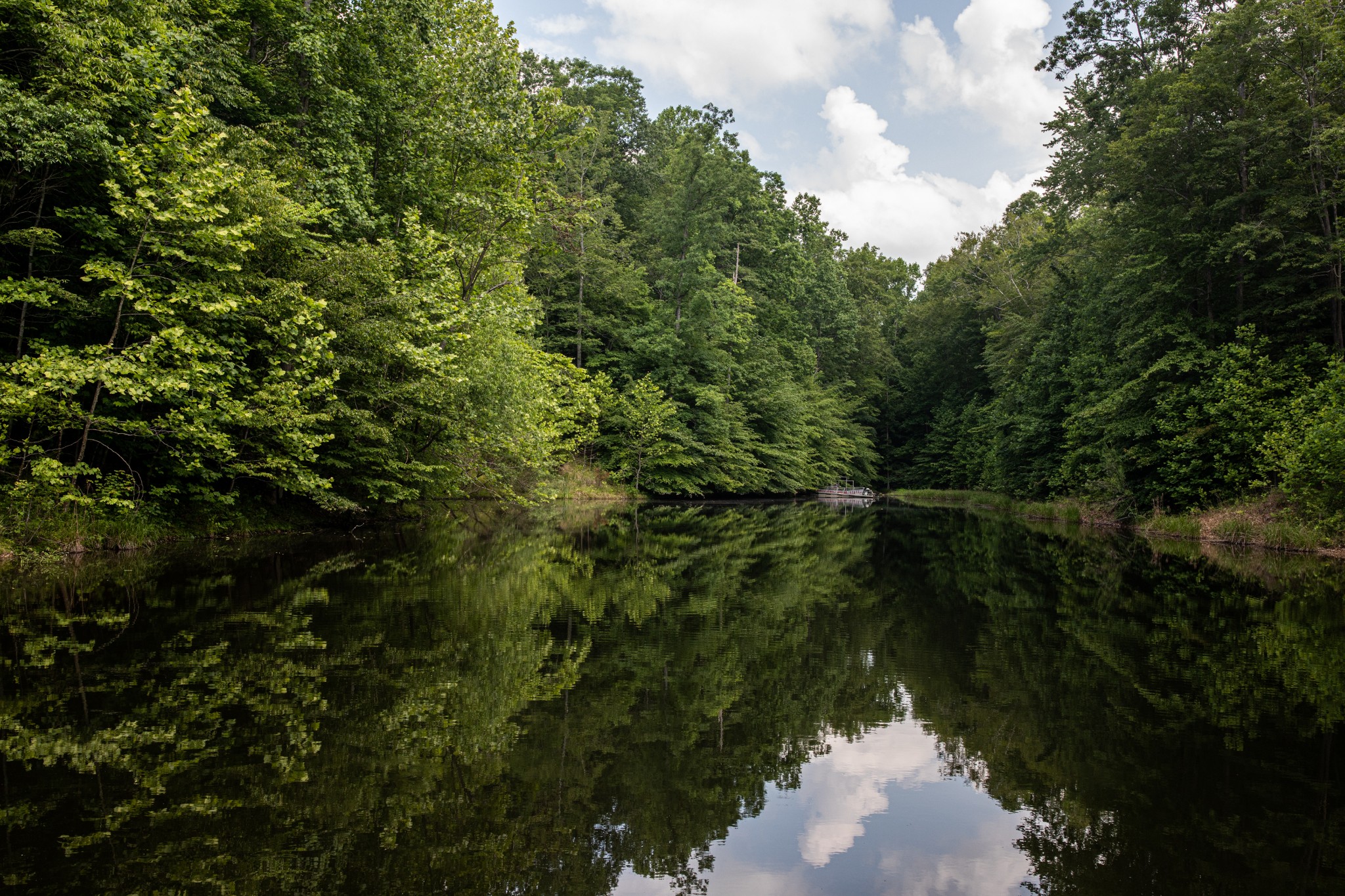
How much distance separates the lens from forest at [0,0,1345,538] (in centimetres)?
1001

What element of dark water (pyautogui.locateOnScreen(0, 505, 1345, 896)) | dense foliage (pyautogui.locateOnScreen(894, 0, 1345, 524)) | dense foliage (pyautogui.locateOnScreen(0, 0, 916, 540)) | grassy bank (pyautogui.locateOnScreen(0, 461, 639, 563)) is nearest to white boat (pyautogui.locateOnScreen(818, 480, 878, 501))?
dense foliage (pyautogui.locateOnScreen(894, 0, 1345, 524))

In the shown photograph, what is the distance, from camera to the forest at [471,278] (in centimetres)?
1001

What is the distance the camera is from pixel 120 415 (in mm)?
11234

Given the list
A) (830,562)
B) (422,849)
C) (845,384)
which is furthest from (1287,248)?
(845,384)

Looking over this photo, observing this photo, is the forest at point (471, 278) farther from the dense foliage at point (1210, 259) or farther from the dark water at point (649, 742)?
the dark water at point (649, 742)

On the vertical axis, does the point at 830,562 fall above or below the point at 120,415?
below

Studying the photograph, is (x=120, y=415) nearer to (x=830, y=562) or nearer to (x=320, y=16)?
(x=320, y=16)

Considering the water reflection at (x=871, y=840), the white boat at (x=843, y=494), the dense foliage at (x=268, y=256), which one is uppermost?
the dense foliage at (x=268, y=256)

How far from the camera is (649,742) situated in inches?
171

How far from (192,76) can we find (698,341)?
2507cm

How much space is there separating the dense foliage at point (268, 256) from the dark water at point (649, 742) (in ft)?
9.66

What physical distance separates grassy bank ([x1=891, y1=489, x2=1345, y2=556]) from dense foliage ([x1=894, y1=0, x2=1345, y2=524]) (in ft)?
1.85

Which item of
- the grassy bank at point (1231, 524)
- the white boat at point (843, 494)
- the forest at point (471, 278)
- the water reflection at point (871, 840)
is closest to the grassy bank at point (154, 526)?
the forest at point (471, 278)

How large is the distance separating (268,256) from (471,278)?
659cm
